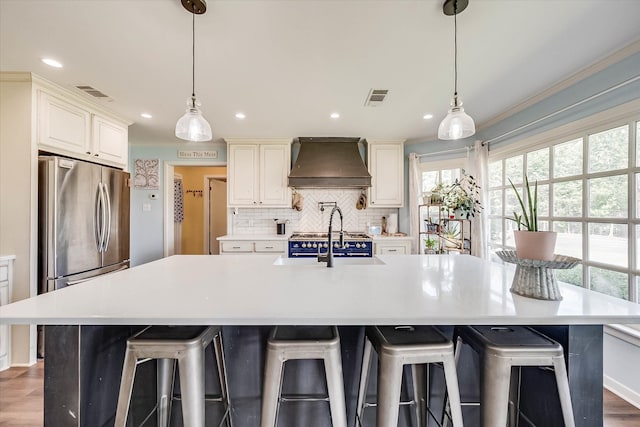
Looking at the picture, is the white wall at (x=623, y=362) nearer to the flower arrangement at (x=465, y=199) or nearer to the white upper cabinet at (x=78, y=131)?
the flower arrangement at (x=465, y=199)

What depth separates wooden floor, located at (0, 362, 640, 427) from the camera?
165cm

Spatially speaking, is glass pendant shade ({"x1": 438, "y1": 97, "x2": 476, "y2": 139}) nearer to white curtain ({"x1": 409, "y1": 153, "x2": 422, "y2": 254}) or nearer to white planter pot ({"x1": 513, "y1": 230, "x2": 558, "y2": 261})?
white planter pot ({"x1": 513, "y1": 230, "x2": 558, "y2": 261})

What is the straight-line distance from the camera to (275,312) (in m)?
0.96

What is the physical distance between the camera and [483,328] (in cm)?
118

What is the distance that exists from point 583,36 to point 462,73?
28.4 inches

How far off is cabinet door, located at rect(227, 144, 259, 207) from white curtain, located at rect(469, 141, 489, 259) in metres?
3.16

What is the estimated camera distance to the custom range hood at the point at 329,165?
3902 millimetres

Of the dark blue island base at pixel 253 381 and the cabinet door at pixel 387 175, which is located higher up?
the cabinet door at pixel 387 175

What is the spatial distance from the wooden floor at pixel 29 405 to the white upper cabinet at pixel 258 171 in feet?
8.84

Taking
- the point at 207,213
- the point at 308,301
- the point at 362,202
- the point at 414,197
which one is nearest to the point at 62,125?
the point at 308,301

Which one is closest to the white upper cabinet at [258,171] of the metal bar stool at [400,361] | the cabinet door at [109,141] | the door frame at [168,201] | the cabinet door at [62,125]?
the door frame at [168,201]

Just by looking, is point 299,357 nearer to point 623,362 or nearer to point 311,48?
point 311,48

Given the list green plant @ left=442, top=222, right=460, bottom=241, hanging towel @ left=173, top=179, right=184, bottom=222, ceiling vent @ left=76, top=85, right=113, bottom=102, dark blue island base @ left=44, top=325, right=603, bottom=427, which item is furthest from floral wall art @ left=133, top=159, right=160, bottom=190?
green plant @ left=442, top=222, right=460, bottom=241

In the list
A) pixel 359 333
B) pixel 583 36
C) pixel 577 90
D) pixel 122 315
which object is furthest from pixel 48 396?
pixel 577 90
